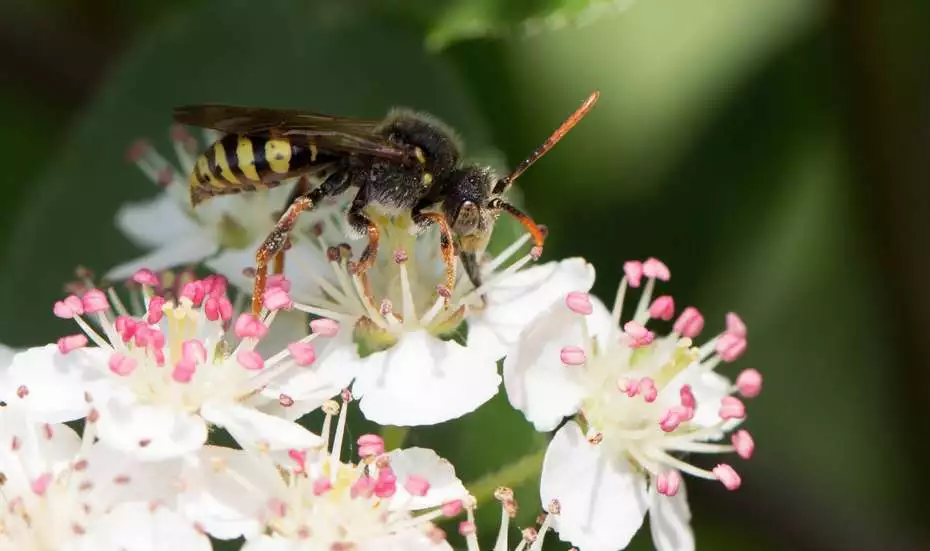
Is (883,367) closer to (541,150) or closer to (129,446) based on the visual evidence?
(541,150)

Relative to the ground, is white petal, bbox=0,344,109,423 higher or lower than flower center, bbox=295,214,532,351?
lower

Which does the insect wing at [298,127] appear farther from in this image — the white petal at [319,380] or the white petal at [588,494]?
the white petal at [588,494]

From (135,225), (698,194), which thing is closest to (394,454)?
(135,225)

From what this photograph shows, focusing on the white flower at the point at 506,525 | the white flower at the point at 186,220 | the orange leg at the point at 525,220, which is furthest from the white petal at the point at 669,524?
the white flower at the point at 186,220

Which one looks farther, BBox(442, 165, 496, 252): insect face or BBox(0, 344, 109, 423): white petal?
BBox(442, 165, 496, 252): insect face

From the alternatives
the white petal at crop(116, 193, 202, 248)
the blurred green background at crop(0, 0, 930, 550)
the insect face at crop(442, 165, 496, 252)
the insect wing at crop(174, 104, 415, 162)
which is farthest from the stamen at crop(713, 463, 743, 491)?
the white petal at crop(116, 193, 202, 248)

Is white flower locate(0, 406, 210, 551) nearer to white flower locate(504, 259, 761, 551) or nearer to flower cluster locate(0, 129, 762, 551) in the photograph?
flower cluster locate(0, 129, 762, 551)

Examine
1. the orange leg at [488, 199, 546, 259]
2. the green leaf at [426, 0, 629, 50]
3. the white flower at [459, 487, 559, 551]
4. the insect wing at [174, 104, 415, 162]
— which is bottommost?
the white flower at [459, 487, 559, 551]
